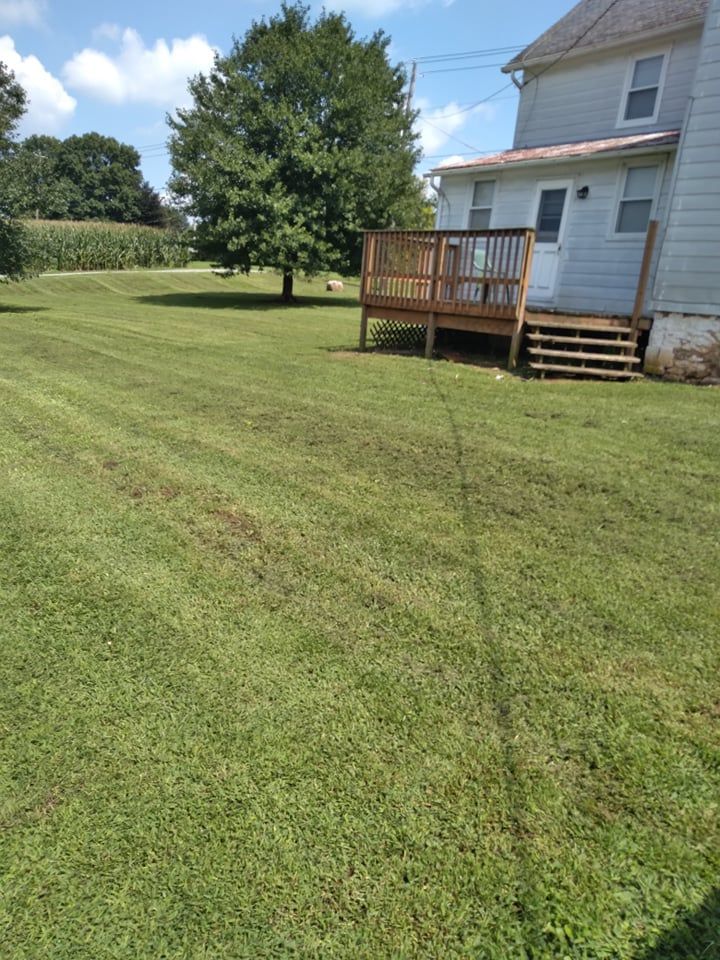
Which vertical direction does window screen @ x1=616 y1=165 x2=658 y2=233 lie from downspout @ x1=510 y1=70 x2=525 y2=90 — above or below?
below

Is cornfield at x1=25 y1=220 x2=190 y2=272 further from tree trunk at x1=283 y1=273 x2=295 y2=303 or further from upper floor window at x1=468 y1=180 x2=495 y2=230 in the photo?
upper floor window at x1=468 y1=180 x2=495 y2=230

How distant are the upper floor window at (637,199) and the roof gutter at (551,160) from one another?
11.9 inches

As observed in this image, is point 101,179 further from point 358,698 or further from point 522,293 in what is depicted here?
point 358,698

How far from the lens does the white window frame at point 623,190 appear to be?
9398mm

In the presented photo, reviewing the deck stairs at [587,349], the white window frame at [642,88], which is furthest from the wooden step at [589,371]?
the white window frame at [642,88]

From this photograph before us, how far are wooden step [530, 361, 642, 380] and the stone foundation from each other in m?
0.37

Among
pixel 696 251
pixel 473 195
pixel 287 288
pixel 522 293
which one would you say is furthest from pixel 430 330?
pixel 287 288

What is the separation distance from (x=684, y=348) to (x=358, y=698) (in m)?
7.28

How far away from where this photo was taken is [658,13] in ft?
35.0

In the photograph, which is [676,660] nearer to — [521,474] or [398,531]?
[398,531]

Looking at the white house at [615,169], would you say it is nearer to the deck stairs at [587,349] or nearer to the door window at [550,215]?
the door window at [550,215]

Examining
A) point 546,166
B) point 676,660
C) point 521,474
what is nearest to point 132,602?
point 676,660

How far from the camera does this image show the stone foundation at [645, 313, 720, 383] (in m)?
7.51

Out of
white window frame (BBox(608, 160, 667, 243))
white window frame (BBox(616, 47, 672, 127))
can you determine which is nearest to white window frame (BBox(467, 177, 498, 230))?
white window frame (BBox(616, 47, 672, 127))
